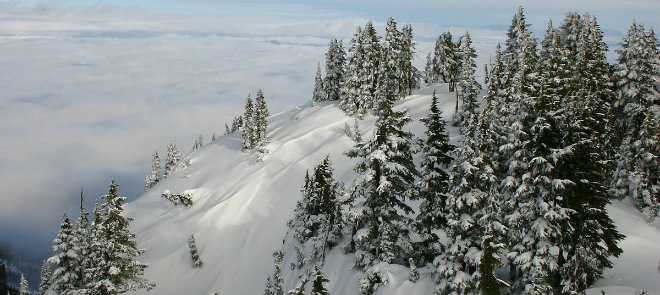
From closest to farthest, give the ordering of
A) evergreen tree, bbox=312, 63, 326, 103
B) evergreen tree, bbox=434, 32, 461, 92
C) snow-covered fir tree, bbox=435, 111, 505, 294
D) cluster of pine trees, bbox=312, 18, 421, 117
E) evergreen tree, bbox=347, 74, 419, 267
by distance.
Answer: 1. snow-covered fir tree, bbox=435, 111, 505, 294
2. evergreen tree, bbox=347, 74, 419, 267
3. cluster of pine trees, bbox=312, 18, 421, 117
4. evergreen tree, bbox=434, 32, 461, 92
5. evergreen tree, bbox=312, 63, 326, 103

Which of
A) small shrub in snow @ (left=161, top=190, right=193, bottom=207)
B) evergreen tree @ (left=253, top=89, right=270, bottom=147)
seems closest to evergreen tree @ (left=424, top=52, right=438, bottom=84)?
evergreen tree @ (left=253, top=89, right=270, bottom=147)

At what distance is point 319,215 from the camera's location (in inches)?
1451

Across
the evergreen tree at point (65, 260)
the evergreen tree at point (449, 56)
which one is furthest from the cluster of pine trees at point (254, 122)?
the evergreen tree at point (65, 260)

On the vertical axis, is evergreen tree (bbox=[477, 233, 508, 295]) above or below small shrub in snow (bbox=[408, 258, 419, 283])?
above

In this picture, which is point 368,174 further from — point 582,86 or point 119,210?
point 582,86

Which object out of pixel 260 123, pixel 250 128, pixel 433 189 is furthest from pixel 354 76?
pixel 433 189

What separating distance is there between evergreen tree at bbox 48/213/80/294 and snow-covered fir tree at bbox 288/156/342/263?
52.0 feet

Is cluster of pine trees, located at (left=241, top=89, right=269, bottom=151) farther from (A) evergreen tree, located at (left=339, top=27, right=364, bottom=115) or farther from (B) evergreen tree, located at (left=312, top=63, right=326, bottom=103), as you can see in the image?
(B) evergreen tree, located at (left=312, top=63, right=326, bottom=103)

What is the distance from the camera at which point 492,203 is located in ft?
63.4

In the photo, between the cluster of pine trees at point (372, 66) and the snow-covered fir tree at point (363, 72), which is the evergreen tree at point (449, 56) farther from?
the snow-covered fir tree at point (363, 72)

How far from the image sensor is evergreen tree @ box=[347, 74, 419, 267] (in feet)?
73.6

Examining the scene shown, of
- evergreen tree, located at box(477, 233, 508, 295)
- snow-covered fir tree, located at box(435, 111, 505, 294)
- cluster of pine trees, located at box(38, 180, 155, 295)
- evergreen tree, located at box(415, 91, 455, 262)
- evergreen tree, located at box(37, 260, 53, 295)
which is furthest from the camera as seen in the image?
evergreen tree, located at box(37, 260, 53, 295)

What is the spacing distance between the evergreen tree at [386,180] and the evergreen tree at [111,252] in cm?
1470

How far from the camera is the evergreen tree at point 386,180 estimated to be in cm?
2242
